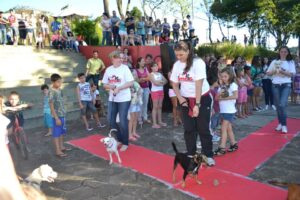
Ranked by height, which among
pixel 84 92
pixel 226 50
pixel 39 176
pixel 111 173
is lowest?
pixel 111 173

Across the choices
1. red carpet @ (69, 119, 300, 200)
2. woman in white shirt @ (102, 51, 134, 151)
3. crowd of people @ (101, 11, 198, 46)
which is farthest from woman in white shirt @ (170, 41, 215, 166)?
crowd of people @ (101, 11, 198, 46)

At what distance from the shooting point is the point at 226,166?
16.8 feet

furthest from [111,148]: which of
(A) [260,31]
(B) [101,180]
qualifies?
(A) [260,31]

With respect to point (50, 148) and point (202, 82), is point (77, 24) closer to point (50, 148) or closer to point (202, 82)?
point (50, 148)

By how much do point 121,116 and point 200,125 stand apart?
5.67 feet

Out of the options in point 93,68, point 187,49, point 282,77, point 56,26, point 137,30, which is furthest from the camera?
point 137,30

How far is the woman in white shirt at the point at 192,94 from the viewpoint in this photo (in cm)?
451

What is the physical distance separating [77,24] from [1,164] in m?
18.6

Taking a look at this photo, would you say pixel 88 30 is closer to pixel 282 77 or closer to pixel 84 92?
pixel 84 92

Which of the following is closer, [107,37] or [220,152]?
[220,152]

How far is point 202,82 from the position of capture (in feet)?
15.0

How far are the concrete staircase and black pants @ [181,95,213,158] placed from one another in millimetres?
5347

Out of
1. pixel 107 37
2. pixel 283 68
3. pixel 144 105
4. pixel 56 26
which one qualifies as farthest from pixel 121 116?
pixel 56 26

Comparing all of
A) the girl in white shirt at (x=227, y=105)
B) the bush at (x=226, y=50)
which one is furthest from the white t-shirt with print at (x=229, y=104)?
the bush at (x=226, y=50)
